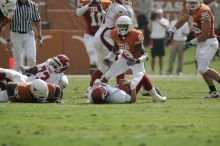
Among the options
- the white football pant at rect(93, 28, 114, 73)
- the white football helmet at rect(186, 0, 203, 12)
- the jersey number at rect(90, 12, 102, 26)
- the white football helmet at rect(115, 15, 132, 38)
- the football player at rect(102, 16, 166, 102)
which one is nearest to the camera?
the football player at rect(102, 16, 166, 102)

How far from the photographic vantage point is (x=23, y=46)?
624 inches

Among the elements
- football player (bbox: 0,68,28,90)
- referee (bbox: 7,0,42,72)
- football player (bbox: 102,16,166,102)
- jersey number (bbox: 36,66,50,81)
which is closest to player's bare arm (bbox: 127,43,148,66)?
football player (bbox: 102,16,166,102)

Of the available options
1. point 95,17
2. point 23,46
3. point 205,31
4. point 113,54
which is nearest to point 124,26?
point 113,54

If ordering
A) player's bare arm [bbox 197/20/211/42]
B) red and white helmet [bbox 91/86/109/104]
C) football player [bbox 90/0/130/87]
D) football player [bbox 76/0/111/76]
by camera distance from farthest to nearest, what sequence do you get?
football player [bbox 76/0/111/76] → football player [bbox 90/0/130/87] → player's bare arm [bbox 197/20/211/42] → red and white helmet [bbox 91/86/109/104]

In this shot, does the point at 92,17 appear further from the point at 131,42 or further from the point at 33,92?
the point at 33,92

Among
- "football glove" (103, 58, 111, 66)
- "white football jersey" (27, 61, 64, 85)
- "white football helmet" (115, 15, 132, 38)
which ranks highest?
"white football helmet" (115, 15, 132, 38)

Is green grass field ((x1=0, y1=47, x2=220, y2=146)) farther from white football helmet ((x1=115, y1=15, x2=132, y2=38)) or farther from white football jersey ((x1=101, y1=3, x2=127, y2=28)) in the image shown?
white football jersey ((x1=101, y1=3, x2=127, y2=28))

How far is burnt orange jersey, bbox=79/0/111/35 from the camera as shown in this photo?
52.1ft

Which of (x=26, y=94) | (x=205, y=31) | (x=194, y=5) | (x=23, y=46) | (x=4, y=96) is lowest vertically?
(x=4, y=96)

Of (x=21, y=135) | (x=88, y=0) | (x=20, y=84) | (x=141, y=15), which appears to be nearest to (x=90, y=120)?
(x=21, y=135)

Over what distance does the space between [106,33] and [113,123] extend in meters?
4.70

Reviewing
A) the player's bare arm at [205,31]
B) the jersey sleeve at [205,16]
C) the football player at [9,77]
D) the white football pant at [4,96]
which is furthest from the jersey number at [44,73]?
the jersey sleeve at [205,16]

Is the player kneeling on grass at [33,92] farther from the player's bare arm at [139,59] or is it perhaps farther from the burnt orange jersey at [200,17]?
the burnt orange jersey at [200,17]

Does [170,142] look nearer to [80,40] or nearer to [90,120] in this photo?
[90,120]
